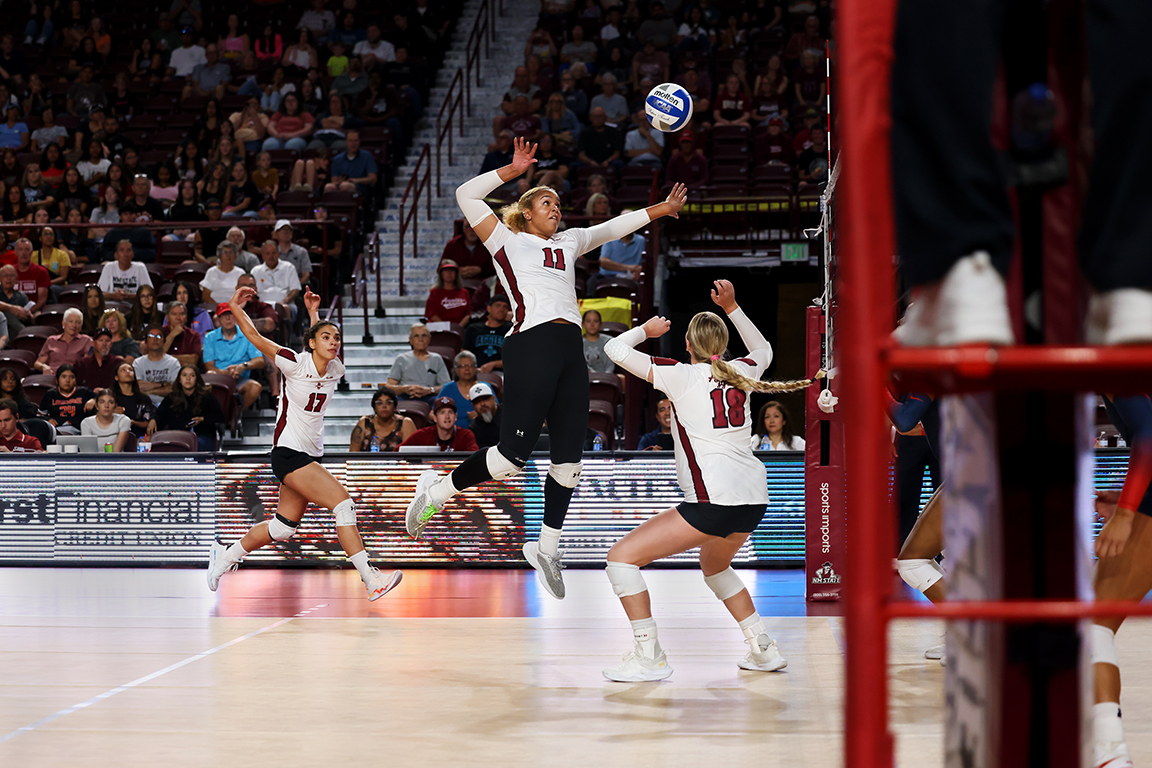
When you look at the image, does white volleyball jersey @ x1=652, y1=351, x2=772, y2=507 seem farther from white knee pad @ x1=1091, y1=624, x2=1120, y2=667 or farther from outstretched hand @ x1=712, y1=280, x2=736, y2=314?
A: white knee pad @ x1=1091, y1=624, x2=1120, y2=667

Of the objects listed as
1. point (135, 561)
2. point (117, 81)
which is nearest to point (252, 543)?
point (135, 561)

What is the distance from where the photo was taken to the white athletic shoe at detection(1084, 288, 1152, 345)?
149cm

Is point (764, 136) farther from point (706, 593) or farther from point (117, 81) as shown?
point (117, 81)

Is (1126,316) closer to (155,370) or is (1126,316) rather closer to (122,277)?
(155,370)

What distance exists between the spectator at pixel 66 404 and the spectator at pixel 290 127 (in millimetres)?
5513

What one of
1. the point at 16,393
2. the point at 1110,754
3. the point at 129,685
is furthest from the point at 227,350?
the point at 1110,754

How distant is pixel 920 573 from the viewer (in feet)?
17.2

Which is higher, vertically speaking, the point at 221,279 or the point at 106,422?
the point at 221,279

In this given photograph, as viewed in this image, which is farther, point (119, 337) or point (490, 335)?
point (119, 337)

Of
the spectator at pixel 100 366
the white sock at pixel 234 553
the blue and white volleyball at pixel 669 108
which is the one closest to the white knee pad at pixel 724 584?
the blue and white volleyball at pixel 669 108

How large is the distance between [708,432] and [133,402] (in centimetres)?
741

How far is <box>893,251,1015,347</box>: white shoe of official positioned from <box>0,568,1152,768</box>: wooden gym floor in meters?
2.37

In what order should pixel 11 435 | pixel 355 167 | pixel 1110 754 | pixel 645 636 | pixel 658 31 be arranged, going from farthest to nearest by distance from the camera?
pixel 658 31, pixel 355 167, pixel 11 435, pixel 645 636, pixel 1110 754

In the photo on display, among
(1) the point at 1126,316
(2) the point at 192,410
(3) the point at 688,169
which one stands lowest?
(2) the point at 192,410
